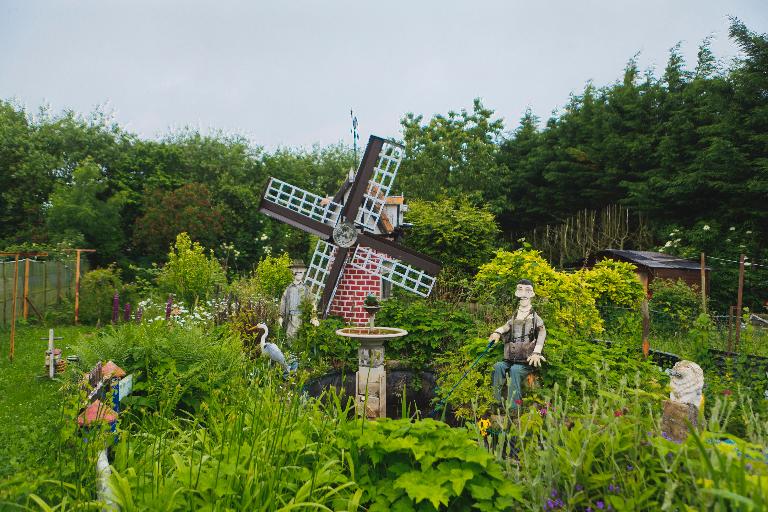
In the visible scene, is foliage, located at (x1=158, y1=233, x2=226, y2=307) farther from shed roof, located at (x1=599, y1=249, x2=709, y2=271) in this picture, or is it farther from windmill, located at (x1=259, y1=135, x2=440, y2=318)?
shed roof, located at (x1=599, y1=249, x2=709, y2=271)

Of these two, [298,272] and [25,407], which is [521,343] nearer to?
[298,272]

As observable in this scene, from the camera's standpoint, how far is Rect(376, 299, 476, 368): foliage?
8.13 m

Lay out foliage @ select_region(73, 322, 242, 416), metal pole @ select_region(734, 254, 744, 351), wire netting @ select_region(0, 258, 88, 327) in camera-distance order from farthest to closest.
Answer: wire netting @ select_region(0, 258, 88, 327)
metal pole @ select_region(734, 254, 744, 351)
foliage @ select_region(73, 322, 242, 416)

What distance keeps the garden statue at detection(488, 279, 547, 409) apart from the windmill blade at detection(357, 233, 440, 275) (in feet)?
15.1

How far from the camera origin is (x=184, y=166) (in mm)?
25578

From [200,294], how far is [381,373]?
733cm

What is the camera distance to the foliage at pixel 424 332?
813cm

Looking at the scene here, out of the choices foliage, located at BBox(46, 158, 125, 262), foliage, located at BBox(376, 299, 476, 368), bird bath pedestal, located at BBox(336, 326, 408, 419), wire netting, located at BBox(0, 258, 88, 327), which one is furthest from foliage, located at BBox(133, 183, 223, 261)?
bird bath pedestal, located at BBox(336, 326, 408, 419)

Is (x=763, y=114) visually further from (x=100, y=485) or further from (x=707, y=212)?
(x=100, y=485)

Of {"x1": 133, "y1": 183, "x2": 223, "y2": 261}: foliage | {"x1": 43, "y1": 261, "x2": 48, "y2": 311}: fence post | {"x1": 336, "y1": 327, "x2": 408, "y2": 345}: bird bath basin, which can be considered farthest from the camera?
{"x1": 133, "y1": 183, "x2": 223, "y2": 261}: foliage

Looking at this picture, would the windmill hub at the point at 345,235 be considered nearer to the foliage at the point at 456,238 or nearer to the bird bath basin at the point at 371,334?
the bird bath basin at the point at 371,334

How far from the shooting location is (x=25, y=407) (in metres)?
6.16

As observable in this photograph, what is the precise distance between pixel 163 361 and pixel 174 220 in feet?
51.5

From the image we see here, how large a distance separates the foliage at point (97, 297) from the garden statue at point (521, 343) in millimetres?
10970
